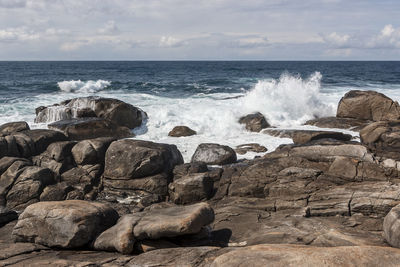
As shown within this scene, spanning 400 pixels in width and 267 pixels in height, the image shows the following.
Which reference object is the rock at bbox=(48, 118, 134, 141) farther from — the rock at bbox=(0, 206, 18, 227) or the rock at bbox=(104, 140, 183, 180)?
the rock at bbox=(0, 206, 18, 227)

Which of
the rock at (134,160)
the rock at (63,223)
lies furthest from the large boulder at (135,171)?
the rock at (63,223)

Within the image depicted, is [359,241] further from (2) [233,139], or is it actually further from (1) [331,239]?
(2) [233,139]

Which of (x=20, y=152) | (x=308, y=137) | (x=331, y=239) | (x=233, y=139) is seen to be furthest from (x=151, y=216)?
(x=233, y=139)

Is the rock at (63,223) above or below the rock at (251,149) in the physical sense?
above

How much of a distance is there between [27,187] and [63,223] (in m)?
5.69

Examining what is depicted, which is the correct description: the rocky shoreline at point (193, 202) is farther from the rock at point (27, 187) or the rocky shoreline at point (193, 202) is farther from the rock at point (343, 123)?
the rock at point (343, 123)

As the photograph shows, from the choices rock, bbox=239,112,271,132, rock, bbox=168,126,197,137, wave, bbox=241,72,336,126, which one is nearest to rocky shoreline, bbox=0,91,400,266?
rock, bbox=239,112,271,132

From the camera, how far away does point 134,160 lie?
1357cm

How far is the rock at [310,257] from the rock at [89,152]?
9.22 meters

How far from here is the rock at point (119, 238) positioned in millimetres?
7445

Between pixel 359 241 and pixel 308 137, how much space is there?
31.6 feet

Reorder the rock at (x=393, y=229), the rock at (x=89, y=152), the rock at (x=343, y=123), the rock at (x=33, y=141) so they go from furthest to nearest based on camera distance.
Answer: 1. the rock at (x=343, y=123)
2. the rock at (x=33, y=141)
3. the rock at (x=89, y=152)
4. the rock at (x=393, y=229)

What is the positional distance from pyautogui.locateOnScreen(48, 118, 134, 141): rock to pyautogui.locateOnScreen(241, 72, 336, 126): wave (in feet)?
30.4

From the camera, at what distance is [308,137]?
16625 mm
